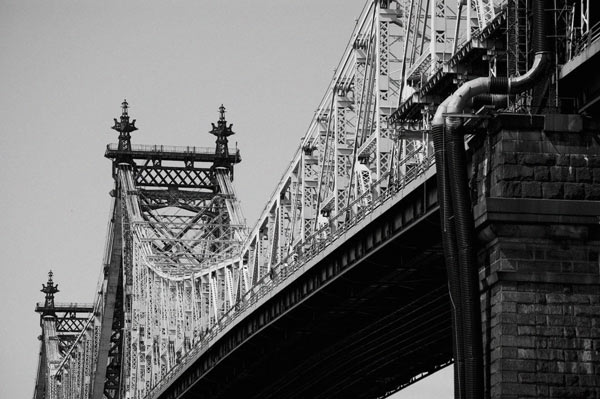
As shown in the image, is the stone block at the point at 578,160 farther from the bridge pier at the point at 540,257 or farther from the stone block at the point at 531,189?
the stone block at the point at 531,189

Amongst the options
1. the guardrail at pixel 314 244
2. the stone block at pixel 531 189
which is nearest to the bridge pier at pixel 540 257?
the stone block at pixel 531 189

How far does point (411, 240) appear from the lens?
68938 millimetres

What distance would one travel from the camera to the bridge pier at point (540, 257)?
2074 inches

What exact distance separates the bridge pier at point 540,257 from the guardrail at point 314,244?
910cm

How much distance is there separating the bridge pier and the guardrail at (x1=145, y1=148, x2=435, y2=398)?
9.10 m

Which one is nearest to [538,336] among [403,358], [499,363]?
[499,363]

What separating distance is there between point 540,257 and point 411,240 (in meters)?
15.9

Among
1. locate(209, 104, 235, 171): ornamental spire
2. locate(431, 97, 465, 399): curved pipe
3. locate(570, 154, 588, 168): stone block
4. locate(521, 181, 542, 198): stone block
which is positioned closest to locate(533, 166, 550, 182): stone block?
locate(521, 181, 542, 198): stone block

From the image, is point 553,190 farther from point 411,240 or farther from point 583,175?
point 411,240

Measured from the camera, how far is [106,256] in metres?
161

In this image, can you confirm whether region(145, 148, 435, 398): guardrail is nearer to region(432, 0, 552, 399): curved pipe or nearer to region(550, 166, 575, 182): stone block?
region(432, 0, 552, 399): curved pipe

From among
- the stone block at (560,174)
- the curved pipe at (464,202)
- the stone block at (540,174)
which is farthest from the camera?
the stone block at (560,174)

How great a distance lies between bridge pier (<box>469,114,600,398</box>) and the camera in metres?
52.7

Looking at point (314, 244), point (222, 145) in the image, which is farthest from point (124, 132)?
point (314, 244)
